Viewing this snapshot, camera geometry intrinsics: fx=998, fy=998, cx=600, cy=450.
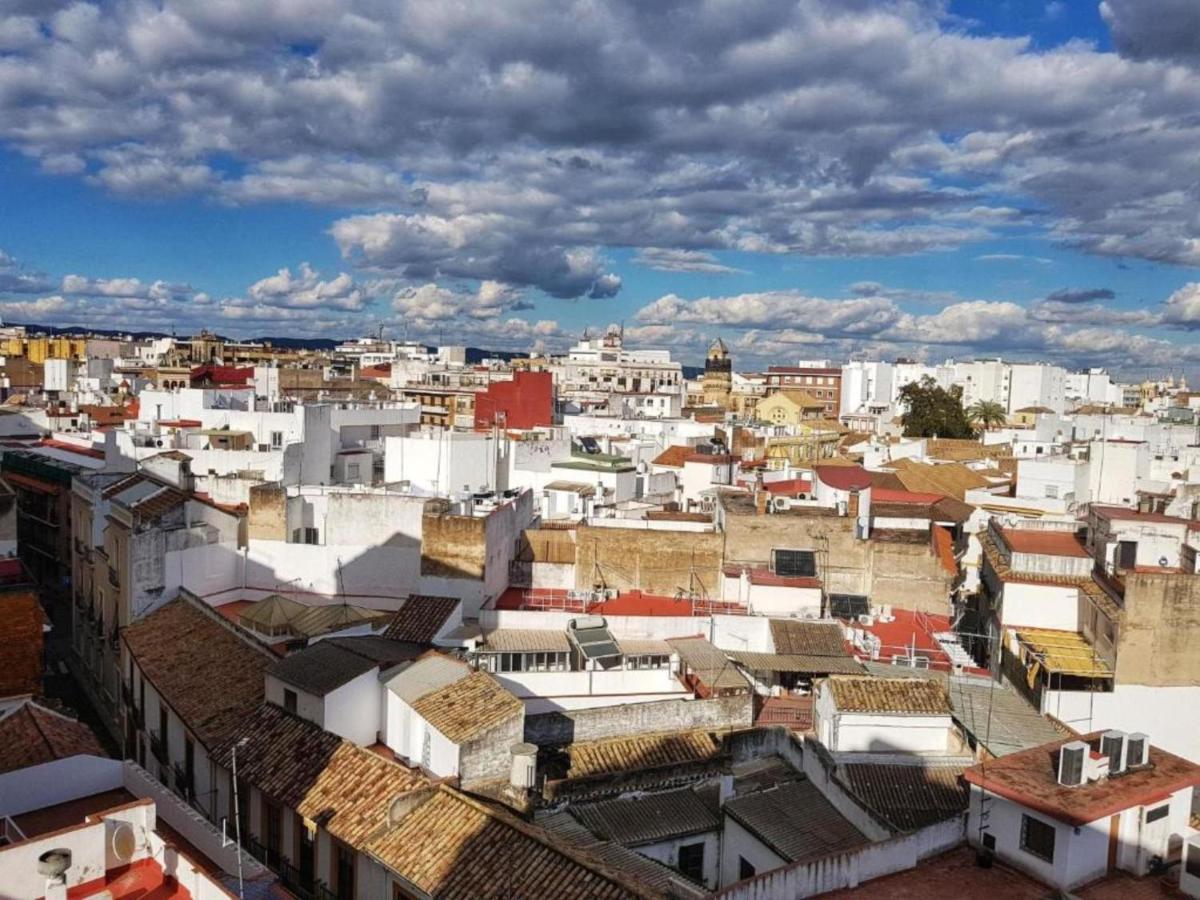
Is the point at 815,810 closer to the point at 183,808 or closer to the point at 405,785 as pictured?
the point at 405,785

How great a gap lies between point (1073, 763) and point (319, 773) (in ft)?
39.8

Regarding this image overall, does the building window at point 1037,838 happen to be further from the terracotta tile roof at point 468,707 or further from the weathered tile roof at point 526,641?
the weathered tile roof at point 526,641

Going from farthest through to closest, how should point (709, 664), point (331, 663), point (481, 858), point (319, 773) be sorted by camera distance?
point (709, 664), point (331, 663), point (319, 773), point (481, 858)

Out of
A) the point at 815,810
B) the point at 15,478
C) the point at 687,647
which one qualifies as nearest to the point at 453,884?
the point at 815,810

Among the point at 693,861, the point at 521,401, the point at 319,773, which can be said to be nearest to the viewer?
the point at 319,773

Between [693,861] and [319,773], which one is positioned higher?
[319,773]

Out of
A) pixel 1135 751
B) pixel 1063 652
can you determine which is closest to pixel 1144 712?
pixel 1063 652

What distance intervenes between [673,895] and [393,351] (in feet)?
502

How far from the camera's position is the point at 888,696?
1938 centimetres

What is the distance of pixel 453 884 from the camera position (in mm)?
13688

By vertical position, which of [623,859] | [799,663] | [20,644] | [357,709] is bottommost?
[623,859]

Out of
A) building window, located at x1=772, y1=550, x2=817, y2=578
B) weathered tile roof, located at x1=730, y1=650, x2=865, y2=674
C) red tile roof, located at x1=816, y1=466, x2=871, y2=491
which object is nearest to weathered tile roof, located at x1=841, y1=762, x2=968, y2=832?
weathered tile roof, located at x1=730, y1=650, x2=865, y2=674

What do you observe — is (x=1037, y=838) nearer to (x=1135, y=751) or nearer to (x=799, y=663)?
(x=1135, y=751)

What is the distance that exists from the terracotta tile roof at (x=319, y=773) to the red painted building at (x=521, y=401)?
46.0m
